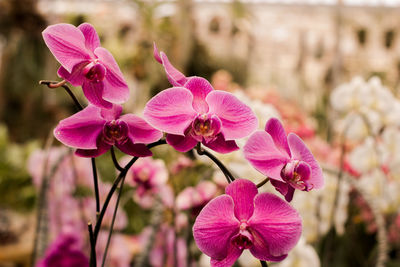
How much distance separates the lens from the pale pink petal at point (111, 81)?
0.97 ft

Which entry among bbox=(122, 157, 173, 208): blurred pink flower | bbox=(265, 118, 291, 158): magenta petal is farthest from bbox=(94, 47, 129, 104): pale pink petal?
bbox=(122, 157, 173, 208): blurred pink flower

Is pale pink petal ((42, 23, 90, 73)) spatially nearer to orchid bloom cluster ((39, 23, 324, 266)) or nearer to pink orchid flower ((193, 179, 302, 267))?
orchid bloom cluster ((39, 23, 324, 266))

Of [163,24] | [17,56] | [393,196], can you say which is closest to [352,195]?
[393,196]

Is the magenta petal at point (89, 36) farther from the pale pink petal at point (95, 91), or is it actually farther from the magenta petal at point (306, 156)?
the magenta petal at point (306, 156)

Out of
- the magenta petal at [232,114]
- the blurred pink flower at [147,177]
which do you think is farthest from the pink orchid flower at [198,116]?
the blurred pink flower at [147,177]

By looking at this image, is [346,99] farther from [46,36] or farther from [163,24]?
[163,24]

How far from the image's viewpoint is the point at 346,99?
0.95 meters

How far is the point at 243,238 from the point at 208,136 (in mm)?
70

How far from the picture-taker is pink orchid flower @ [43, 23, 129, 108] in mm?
290

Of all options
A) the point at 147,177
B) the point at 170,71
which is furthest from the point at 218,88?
the point at 170,71

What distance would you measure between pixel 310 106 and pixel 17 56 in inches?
106

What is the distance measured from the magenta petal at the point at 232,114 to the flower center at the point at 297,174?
0.12ft

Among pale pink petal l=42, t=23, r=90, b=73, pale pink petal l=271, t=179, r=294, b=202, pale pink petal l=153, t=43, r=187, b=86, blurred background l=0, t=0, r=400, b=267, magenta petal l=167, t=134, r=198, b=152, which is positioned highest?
pale pink petal l=42, t=23, r=90, b=73

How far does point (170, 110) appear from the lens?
29 cm
